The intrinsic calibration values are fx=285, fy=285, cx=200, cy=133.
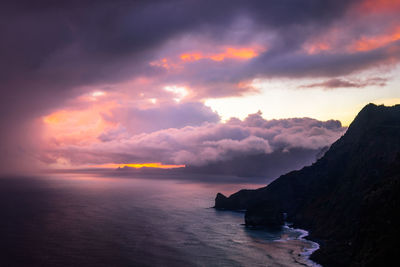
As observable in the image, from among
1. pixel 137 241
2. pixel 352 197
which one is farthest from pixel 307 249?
pixel 137 241

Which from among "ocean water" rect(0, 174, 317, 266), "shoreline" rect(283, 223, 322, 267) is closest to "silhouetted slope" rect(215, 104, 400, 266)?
"shoreline" rect(283, 223, 322, 267)

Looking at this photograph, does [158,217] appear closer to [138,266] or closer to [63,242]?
[63,242]

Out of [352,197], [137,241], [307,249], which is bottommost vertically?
[307,249]

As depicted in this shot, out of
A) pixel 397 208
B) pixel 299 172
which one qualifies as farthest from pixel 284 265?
pixel 299 172

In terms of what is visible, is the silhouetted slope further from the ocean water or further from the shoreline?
the ocean water

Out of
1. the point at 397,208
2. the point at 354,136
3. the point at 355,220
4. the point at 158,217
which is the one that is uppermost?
the point at 354,136

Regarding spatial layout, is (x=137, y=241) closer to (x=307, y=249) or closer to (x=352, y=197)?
(x=307, y=249)

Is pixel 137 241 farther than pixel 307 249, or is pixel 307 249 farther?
pixel 137 241

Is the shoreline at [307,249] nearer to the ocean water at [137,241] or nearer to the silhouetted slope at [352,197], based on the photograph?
the ocean water at [137,241]
